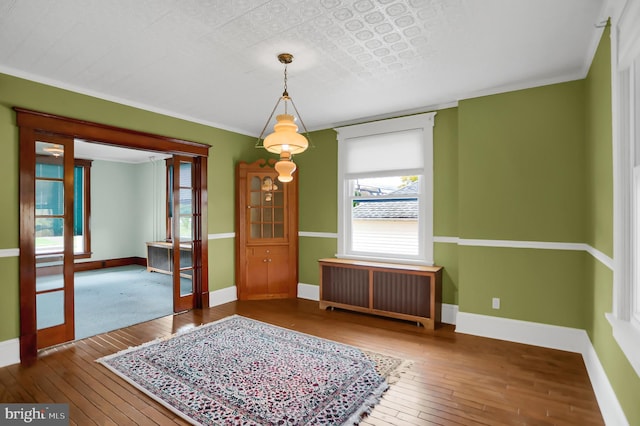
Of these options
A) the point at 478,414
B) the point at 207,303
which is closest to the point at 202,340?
the point at 207,303

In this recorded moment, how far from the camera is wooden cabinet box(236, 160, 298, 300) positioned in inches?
213

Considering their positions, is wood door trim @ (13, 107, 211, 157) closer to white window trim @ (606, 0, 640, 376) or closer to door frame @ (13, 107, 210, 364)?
door frame @ (13, 107, 210, 364)

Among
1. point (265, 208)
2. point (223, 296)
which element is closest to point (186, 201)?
point (265, 208)

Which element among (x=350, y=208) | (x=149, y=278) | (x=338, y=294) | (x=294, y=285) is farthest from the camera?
(x=149, y=278)

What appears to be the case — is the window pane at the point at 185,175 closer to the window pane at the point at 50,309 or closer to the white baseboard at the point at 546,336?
A: the window pane at the point at 50,309

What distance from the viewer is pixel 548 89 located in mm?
3471

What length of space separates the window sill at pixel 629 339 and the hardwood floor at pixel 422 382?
79 cm

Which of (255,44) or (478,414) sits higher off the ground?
(255,44)

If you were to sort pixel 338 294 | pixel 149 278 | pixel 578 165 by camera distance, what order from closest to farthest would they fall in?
pixel 578 165, pixel 338 294, pixel 149 278

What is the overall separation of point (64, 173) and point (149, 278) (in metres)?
4.03

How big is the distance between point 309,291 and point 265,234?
1.19m

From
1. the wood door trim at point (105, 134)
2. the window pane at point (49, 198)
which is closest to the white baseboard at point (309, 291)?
the wood door trim at point (105, 134)

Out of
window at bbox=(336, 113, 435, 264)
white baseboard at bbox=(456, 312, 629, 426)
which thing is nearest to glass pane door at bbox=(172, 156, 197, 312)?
window at bbox=(336, 113, 435, 264)

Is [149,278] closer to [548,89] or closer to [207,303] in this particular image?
[207,303]
